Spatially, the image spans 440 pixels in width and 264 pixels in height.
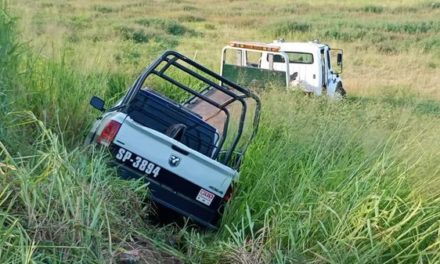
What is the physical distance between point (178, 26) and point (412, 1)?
18.9m

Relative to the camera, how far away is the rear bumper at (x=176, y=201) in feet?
13.5

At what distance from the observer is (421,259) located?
11.1 ft

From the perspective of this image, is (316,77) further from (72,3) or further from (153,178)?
(72,3)

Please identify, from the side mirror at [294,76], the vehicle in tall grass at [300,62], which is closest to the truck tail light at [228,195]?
the vehicle in tall grass at [300,62]

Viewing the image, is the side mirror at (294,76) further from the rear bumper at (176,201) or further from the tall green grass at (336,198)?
the rear bumper at (176,201)

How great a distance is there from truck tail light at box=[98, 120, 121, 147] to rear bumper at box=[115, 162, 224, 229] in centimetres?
17

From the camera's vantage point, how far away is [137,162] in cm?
413

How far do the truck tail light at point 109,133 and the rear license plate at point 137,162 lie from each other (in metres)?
0.10

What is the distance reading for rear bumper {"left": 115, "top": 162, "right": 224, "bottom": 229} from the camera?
411 cm

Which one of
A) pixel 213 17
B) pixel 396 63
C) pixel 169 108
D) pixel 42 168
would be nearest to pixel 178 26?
pixel 213 17

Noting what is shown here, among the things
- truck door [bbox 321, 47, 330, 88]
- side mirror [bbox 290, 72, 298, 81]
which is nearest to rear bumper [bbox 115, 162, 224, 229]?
side mirror [bbox 290, 72, 298, 81]

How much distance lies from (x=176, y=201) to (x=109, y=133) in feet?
2.14

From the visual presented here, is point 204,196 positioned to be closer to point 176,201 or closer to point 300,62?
point 176,201

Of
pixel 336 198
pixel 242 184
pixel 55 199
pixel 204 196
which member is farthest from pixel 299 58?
pixel 55 199
